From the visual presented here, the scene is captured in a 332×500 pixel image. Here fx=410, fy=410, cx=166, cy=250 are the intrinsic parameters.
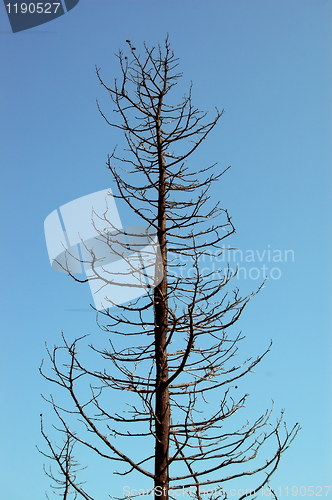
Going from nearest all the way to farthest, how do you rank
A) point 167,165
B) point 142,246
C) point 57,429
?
point 57,429, point 142,246, point 167,165

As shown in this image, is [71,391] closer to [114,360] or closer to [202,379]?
[114,360]

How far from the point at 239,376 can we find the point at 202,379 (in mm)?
461

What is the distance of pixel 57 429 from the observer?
4.50 meters

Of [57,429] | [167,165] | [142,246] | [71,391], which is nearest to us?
[71,391]

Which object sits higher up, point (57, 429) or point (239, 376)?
point (239, 376)

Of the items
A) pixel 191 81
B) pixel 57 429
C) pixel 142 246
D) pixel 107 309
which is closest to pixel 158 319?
pixel 107 309

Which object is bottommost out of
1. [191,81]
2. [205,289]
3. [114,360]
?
[114,360]

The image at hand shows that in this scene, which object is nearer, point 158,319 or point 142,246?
point 158,319

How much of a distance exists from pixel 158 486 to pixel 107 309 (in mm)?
2019

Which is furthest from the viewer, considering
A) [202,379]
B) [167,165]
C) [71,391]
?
[167,165]

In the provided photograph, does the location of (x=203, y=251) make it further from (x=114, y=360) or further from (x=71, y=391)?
(x=71, y=391)

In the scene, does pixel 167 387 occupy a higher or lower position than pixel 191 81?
lower

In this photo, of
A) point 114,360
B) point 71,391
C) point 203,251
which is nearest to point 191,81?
point 203,251

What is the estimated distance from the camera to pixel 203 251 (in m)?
5.60
